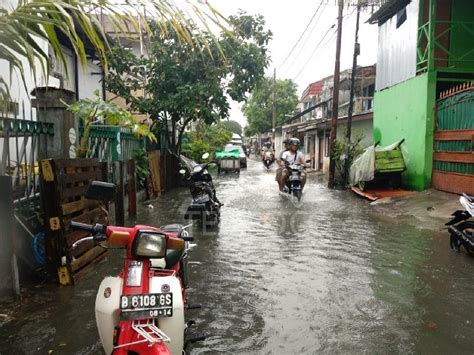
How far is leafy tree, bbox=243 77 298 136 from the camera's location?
51812mm

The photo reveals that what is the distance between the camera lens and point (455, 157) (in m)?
9.64

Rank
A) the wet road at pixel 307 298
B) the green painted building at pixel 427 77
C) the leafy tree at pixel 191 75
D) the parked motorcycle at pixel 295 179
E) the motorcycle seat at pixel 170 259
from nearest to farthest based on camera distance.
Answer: the motorcycle seat at pixel 170 259
the wet road at pixel 307 298
the green painted building at pixel 427 77
the parked motorcycle at pixel 295 179
the leafy tree at pixel 191 75

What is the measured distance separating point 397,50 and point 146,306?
13534 millimetres

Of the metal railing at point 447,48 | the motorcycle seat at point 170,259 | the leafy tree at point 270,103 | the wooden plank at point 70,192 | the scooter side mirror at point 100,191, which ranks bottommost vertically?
the motorcycle seat at point 170,259

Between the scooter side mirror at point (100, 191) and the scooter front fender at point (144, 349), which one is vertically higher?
the scooter side mirror at point (100, 191)

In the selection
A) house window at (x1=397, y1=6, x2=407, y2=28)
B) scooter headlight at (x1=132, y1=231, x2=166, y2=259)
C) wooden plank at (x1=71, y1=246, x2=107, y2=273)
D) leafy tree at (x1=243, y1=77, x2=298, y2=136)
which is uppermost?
leafy tree at (x1=243, y1=77, x2=298, y2=136)

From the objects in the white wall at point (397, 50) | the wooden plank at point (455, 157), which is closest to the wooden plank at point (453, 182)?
the wooden plank at point (455, 157)

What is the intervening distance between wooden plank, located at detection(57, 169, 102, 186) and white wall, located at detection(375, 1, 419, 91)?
1003 centimetres

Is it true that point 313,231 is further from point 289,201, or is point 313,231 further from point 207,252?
point 289,201

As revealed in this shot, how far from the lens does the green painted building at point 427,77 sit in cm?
1024

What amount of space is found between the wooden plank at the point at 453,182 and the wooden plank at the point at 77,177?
305 inches

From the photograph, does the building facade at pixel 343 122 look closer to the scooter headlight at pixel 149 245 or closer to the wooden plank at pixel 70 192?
the wooden plank at pixel 70 192

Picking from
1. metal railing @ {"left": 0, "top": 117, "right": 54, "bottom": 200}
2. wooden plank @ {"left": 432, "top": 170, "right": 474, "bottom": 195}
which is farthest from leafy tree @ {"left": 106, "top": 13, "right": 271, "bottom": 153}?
metal railing @ {"left": 0, "top": 117, "right": 54, "bottom": 200}

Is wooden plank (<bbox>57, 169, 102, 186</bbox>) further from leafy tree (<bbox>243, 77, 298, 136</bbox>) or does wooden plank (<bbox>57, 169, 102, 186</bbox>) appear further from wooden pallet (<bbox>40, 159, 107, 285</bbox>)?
leafy tree (<bbox>243, 77, 298, 136</bbox>)
